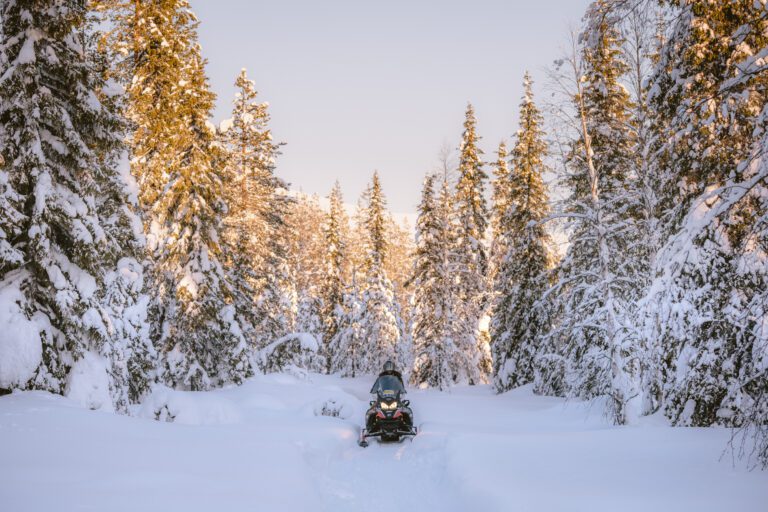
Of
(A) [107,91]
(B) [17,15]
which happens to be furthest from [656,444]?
(B) [17,15]

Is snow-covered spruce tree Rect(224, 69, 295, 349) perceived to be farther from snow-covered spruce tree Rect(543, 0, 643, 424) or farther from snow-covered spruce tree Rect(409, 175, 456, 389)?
snow-covered spruce tree Rect(543, 0, 643, 424)

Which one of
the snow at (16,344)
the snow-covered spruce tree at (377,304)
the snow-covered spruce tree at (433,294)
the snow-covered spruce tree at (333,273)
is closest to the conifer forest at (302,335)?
the snow at (16,344)

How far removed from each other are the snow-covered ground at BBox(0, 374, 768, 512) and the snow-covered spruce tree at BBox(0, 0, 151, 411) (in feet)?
3.40

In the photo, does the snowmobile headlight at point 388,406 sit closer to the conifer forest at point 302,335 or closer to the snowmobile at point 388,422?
the snowmobile at point 388,422

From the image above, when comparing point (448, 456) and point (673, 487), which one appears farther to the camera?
point (448, 456)

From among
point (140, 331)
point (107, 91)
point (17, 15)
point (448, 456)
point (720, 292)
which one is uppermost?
point (17, 15)

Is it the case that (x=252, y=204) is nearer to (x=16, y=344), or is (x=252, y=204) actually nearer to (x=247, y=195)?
(x=247, y=195)

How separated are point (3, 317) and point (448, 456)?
30.4 ft

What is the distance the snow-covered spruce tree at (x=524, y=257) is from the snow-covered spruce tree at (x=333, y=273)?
54.4ft

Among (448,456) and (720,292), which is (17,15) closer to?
(448,456)

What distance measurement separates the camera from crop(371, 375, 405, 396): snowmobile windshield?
50.8 feet

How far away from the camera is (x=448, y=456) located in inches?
420

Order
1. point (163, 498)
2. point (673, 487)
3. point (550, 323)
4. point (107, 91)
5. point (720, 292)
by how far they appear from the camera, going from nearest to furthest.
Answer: point (163, 498) < point (673, 487) < point (720, 292) < point (107, 91) < point (550, 323)

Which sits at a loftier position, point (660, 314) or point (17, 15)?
point (17, 15)
